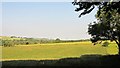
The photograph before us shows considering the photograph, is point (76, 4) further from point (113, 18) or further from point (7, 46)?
point (7, 46)

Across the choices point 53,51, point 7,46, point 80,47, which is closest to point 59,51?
point 53,51

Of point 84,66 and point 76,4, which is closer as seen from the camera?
point 84,66

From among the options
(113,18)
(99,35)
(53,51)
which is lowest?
(53,51)

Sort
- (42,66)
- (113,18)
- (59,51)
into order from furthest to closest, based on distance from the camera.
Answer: (59,51) < (113,18) < (42,66)

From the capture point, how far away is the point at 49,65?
25219mm

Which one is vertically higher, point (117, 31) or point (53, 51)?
→ point (117, 31)

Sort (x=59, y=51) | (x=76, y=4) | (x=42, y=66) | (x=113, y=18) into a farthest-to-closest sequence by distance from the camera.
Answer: (x=59, y=51) < (x=113, y=18) < (x=76, y=4) < (x=42, y=66)

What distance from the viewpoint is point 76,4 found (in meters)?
26.7

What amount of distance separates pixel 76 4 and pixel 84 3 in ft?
5.18

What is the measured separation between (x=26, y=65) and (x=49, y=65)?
2227mm

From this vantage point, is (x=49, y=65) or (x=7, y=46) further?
(x=7, y=46)

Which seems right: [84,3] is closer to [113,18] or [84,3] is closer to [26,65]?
[26,65]

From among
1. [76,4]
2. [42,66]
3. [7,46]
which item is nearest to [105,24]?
[76,4]

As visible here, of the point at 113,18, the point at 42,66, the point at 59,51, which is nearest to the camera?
the point at 42,66
